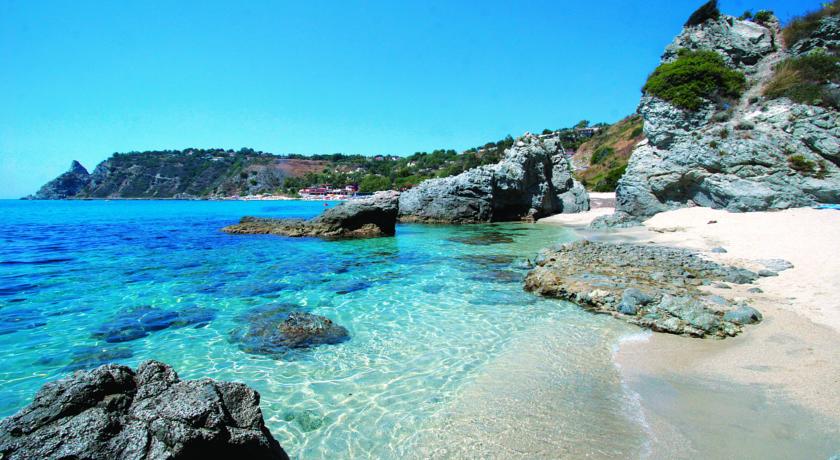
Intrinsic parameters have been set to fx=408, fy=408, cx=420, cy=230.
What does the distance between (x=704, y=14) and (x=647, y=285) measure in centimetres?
2868

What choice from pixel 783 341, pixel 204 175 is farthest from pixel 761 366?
pixel 204 175

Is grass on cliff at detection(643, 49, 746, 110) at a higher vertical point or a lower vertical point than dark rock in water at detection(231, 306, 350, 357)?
higher

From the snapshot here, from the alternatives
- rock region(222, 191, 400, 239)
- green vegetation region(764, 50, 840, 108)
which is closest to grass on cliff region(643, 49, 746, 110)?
green vegetation region(764, 50, 840, 108)

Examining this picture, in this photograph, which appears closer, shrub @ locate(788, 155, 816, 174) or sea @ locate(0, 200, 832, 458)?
sea @ locate(0, 200, 832, 458)

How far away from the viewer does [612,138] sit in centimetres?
7894

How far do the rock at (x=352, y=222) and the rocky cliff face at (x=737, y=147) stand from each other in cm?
1329

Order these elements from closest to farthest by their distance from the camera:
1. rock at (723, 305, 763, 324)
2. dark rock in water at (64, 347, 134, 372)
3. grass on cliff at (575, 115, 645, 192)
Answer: dark rock in water at (64, 347, 134, 372) → rock at (723, 305, 763, 324) → grass on cliff at (575, 115, 645, 192)

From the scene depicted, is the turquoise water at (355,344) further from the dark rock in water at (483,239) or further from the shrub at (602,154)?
the shrub at (602,154)

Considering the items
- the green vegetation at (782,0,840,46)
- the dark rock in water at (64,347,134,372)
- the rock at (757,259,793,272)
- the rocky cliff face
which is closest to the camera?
the dark rock in water at (64,347,134,372)

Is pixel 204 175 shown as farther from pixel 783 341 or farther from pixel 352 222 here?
pixel 783 341

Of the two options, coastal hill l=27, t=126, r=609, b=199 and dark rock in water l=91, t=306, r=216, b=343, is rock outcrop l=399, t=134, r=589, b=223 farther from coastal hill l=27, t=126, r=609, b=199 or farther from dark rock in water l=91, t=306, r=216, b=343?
coastal hill l=27, t=126, r=609, b=199

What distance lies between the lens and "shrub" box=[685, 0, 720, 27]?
2812cm

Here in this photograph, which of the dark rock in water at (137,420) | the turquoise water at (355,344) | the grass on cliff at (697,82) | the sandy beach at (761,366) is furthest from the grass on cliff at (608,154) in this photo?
the dark rock in water at (137,420)

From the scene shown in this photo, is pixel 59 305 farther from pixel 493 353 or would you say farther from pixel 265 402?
pixel 493 353
